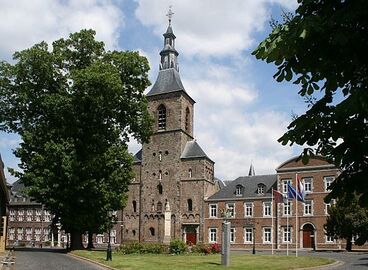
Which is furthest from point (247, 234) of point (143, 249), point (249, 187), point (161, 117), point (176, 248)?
point (143, 249)

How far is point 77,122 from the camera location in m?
33.4

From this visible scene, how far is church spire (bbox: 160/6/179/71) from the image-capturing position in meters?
70.4

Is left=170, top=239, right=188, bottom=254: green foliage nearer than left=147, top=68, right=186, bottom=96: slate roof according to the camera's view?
Yes

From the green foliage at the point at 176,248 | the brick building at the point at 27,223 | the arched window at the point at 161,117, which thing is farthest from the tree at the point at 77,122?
the brick building at the point at 27,223

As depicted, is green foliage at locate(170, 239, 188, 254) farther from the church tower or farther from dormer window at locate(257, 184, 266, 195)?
dormer window at locate(257, 184, 266, 195)

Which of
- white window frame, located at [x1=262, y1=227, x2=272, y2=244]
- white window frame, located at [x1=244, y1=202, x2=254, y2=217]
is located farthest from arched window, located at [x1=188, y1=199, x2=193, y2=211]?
white window frame, located at [x1=262, y1=227, x2=272, y2=244]

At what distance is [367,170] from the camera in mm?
5785

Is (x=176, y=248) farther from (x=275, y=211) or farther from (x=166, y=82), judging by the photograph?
(x=166, y=82)

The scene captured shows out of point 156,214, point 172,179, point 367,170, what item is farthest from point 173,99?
point 367,170

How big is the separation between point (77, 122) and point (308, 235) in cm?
3352

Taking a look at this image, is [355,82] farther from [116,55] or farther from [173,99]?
[173,99]

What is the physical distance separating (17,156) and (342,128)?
32658 mm

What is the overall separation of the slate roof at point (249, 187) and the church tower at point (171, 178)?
218 cm

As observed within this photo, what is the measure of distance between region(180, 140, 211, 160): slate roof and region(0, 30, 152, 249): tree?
26833 mm
